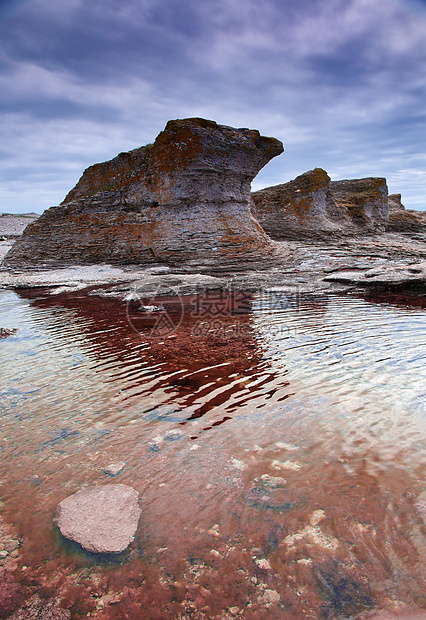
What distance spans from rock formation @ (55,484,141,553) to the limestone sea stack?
14.1 m

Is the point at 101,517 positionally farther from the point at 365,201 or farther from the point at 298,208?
the point at 365,201

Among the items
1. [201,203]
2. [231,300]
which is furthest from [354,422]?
[201,203]

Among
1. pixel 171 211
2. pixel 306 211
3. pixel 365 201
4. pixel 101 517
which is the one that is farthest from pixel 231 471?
pixel 365 201

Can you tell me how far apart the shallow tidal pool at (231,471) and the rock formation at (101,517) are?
49mm

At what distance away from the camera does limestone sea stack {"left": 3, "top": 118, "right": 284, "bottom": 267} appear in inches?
658

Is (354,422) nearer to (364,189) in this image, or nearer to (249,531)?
(249,531)

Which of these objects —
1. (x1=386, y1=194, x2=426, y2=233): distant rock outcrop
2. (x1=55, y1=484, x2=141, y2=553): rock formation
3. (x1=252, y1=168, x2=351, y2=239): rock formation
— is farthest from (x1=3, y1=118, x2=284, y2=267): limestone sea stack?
(x1=386, y1=194, x2=426, y2=233): distant rock outcrop

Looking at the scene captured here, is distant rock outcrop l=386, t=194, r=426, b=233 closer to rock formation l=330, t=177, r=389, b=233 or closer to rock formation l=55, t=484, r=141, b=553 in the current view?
rock formation l=330, t=177, r=389, b=233

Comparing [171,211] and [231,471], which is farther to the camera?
[171,211]

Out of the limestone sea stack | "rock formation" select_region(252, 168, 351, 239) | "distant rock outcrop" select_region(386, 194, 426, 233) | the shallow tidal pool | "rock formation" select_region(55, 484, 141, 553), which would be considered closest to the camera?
the shallow tidal pool

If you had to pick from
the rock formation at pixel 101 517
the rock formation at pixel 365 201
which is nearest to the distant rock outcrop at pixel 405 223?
the rock formation at pixel 365 201

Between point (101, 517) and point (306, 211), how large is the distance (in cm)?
2521

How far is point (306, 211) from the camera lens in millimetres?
24141

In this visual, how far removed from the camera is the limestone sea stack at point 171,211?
54.9 ft
